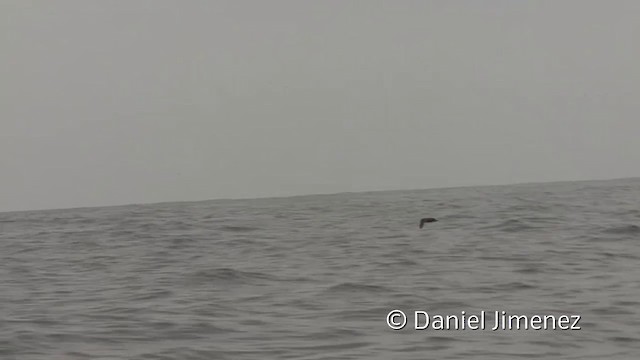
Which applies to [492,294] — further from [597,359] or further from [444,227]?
[444,227]

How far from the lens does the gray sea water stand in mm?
11977

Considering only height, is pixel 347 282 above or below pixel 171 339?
above

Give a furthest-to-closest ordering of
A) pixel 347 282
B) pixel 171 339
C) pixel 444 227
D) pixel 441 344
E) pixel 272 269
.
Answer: pixel 444 227, pixel 272 269, pixel 347 282, pixel 171 339, pixel 441 344

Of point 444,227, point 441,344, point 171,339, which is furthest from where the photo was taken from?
point 444,227

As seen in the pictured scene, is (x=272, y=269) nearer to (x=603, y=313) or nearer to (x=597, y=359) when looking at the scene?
(x=603, y=313)

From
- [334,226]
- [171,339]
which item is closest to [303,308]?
[171,339]

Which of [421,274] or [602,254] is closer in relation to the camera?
[421,274]

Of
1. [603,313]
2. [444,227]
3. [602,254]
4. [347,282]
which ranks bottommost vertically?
[603,313]

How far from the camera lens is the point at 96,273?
2116 centimetres

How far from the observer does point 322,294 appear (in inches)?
639

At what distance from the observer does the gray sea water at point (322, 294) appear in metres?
12.0

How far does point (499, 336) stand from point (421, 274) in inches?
251

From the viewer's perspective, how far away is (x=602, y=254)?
2125cm

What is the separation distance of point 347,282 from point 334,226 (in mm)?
19313
